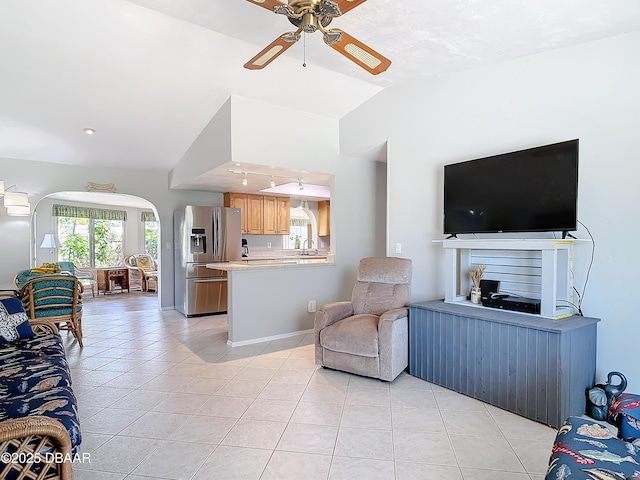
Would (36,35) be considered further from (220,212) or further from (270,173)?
(220,212)

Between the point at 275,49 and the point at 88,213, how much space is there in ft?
27.0

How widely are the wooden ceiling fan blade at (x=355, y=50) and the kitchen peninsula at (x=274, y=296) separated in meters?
2.66

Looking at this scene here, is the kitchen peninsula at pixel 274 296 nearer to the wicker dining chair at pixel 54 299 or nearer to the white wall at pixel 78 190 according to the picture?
the wicker dining chair at pixel 54 299

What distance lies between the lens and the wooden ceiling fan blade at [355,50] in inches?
74.9

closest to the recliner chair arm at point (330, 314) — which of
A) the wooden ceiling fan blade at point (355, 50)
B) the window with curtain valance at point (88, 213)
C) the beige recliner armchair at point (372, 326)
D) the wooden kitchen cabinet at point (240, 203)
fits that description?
the beige recliner armchair at point (372, 326)

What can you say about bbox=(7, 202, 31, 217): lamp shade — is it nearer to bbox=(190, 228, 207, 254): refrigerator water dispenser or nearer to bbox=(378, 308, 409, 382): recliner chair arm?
bbox=(190, 228, 207, 254): refrigerator water dispenser

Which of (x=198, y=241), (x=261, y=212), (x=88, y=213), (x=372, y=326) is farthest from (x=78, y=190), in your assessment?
(x=372, y=326)

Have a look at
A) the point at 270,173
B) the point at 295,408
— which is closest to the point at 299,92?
the point at 270,173

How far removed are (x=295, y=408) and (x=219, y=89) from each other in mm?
3213

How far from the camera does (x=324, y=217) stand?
8.09 metres

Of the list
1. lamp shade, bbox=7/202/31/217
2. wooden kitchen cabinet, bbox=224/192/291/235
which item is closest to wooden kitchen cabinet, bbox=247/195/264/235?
wooden kitchen cabinet, bbox=224/192/291/235

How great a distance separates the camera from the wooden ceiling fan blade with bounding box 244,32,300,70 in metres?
1.97

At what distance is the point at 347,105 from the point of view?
14.4ft

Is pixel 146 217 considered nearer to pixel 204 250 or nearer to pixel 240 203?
pixel 240 203
